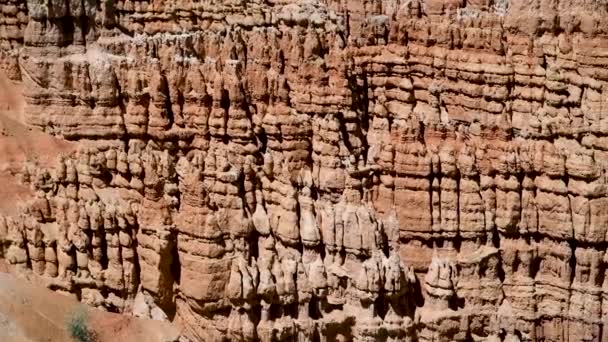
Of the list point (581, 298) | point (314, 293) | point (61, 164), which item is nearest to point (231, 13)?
point (61, 164)

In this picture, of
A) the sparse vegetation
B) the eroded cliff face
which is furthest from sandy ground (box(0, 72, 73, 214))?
the sparse vegetation

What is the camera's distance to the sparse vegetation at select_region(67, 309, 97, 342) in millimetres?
15820

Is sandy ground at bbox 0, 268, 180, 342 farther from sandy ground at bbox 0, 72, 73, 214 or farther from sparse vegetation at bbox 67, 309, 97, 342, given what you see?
sandy ground at bbox 0, 72, 73, 214

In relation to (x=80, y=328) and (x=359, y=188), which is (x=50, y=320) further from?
(x=359, y=188)

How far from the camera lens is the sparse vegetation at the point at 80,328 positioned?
15.8 meters

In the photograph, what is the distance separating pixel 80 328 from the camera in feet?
A: 52.5

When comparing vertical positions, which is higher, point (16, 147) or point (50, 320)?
point (16, 147)

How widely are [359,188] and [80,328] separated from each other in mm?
5306

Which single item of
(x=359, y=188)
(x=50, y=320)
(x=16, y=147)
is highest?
(x=16, y=147)

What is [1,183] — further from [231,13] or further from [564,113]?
[564,113]

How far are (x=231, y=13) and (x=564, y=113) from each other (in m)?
9.39

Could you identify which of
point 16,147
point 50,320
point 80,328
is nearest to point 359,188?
point 80,328

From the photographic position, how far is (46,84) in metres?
19.3

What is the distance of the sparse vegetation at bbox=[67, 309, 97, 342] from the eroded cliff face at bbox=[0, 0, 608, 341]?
2.80 feet
